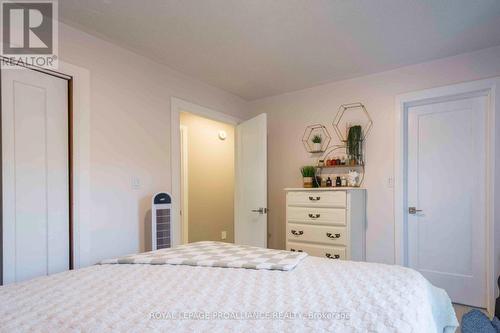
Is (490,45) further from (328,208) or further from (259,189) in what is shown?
(259,189)

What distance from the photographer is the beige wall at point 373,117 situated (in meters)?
2.85

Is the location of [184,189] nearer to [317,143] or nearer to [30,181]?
[317,143]

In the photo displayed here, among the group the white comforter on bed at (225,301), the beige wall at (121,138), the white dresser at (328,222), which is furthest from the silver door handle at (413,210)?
the beige wall at (121,138)

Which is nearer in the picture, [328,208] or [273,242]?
[328,208]

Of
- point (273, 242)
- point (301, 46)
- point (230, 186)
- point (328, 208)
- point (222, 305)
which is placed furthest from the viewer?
point (230, 186)

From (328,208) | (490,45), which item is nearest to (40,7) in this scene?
(328,208)

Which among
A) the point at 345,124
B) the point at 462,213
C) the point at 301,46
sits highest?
the point at 301,46

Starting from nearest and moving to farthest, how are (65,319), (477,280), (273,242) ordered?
(65,319) < (477,280) < (273,242)

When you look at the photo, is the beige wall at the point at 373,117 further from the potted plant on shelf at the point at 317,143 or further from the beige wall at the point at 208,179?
the beige wall at the point at 208,179

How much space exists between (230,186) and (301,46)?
8.47ft

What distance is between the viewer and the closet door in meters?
1.95

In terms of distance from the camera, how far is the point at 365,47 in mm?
2609

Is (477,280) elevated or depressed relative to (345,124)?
depressed

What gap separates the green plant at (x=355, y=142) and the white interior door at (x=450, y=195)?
49cm
